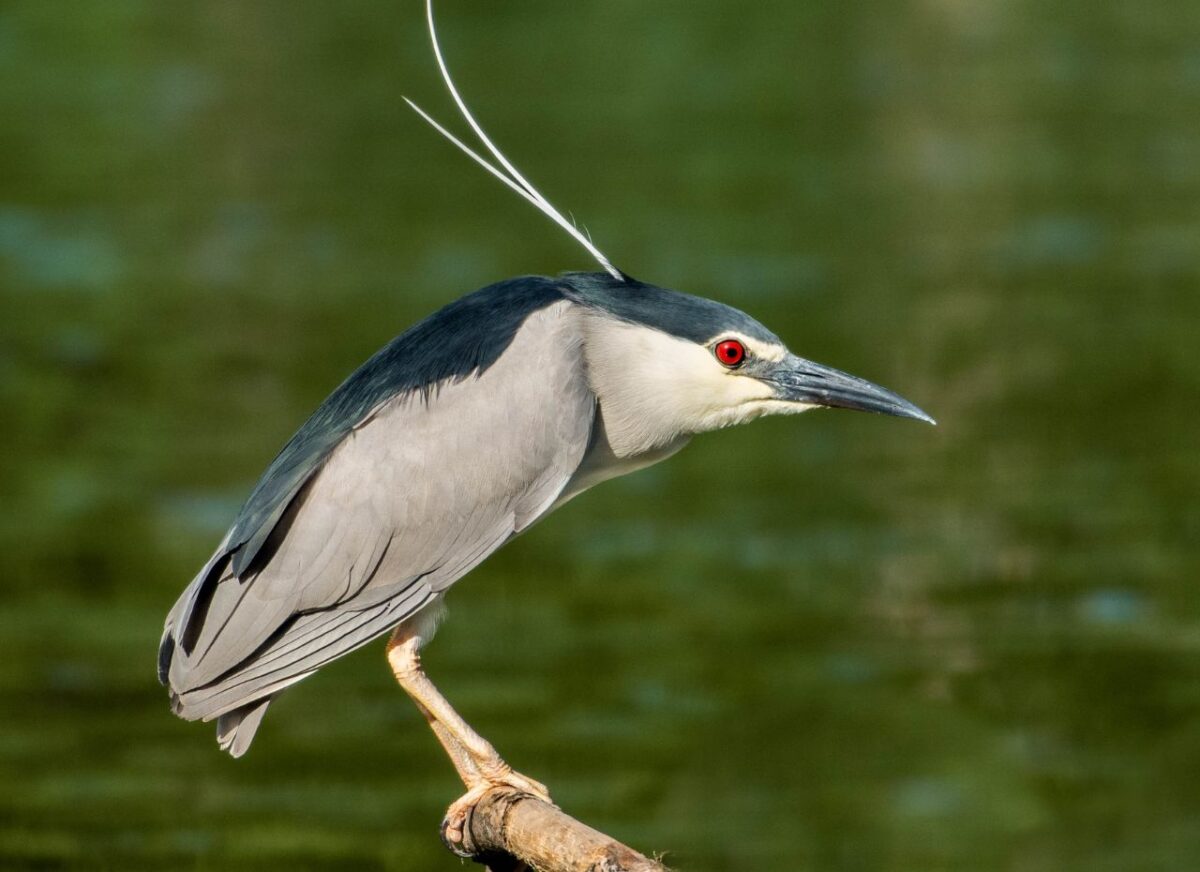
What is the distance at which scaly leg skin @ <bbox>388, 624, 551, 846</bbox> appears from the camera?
463cm

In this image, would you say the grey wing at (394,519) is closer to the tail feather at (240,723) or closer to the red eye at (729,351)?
the tail feather at (240,723)

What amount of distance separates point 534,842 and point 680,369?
1203mm

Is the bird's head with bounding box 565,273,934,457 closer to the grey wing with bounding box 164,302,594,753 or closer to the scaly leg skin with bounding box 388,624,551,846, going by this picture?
the grey wing with bounding box 164,302,594,753

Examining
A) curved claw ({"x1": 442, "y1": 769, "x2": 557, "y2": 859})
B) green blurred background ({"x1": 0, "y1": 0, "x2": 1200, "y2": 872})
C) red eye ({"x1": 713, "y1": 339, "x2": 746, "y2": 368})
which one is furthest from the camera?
green blurred background ({"x1": 0, "y1": 0, "x2": 1200, "y2": 872})

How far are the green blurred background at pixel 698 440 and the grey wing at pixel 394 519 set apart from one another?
2618mm

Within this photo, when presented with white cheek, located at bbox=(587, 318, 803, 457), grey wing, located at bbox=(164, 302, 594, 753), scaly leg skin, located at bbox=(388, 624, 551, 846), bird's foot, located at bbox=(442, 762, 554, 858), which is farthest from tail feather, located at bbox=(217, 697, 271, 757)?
white cheek, located at bbox=(587, 318, 803, 457)

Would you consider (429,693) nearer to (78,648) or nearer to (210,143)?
(78,648)

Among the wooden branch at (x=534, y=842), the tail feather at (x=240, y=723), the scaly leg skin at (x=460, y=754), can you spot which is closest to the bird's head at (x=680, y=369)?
the scaly leg skin at (x=460, y=754)

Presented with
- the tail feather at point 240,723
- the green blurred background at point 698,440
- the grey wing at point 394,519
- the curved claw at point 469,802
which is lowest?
the curved claw at point 469,802

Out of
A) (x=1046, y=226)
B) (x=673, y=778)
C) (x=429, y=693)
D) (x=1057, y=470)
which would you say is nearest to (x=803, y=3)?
(x=1046, y=226)

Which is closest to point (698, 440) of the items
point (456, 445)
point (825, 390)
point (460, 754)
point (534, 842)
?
point (825, 390)

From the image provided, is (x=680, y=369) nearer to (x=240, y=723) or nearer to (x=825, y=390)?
(x=825, y=390)

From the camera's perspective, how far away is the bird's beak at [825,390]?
15.9 ft

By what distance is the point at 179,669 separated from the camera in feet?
15.3
